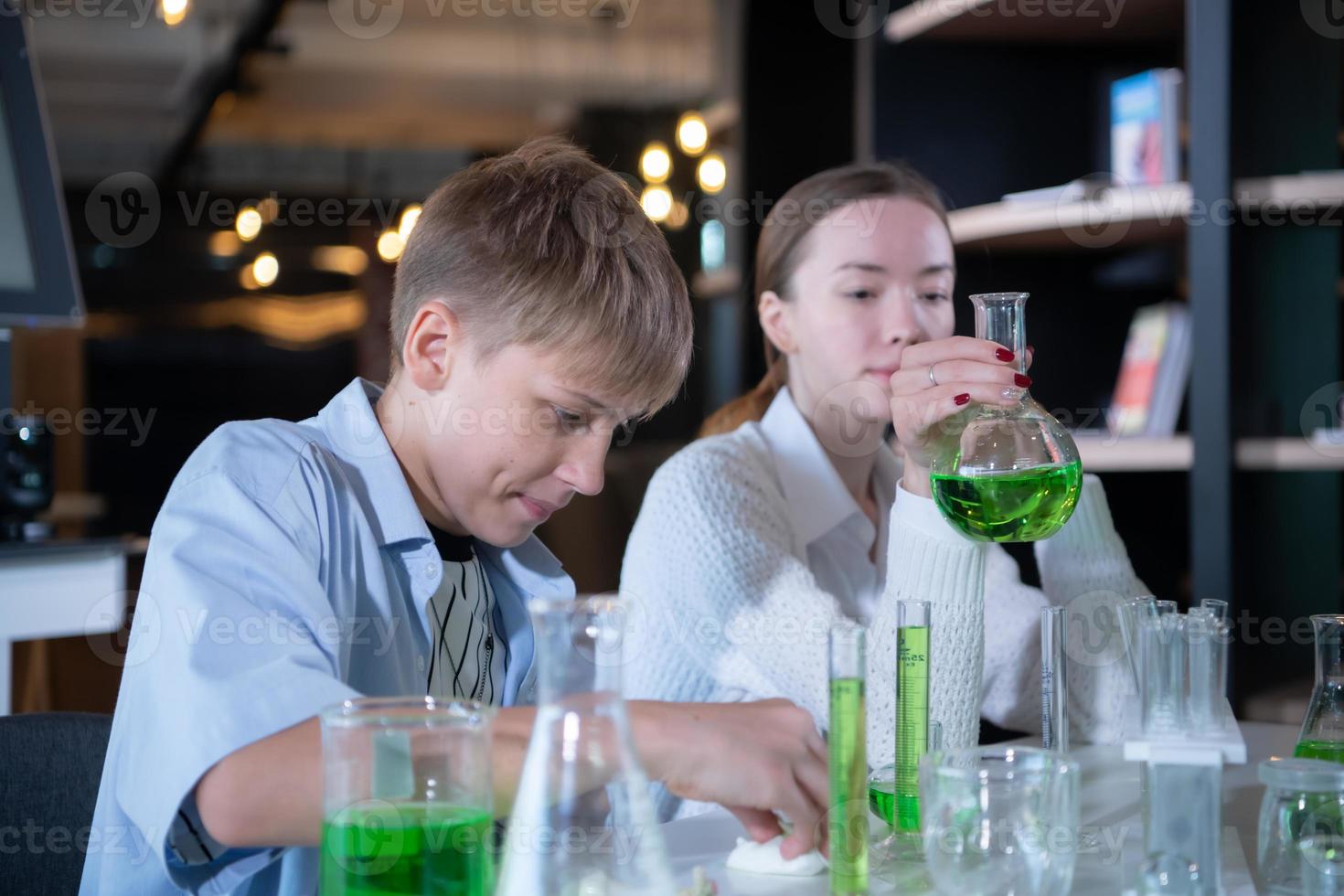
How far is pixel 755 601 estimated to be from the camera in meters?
1.42

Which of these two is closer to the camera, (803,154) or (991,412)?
(991,412)

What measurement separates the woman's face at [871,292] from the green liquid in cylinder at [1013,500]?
27.5 inches

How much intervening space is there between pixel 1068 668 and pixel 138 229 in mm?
6697

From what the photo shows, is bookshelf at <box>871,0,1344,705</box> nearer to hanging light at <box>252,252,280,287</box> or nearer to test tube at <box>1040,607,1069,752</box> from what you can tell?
test tube at <box>1040,607,1069,752</box>

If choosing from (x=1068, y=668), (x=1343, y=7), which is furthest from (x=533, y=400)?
(x=1343, y=7)

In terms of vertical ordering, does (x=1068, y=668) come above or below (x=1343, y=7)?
below

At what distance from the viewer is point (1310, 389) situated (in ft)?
6.77

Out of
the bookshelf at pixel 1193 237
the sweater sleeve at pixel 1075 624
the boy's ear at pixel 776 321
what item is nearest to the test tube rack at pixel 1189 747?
the sweater sleeve at pixel 1075 624

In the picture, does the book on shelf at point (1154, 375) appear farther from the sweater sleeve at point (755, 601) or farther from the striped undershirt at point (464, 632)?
the striped undershirt at point (464, 632)

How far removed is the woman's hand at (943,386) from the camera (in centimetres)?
98

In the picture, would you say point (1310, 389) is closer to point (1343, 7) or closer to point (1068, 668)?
point (1343, 7)

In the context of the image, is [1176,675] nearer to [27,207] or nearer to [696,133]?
[27,207]

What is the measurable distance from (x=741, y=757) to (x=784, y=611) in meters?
0.63
